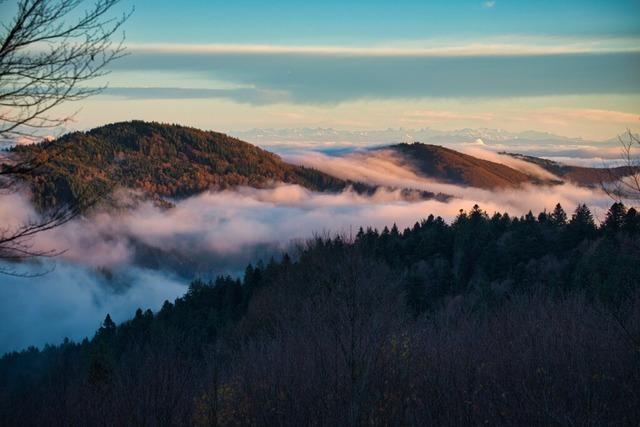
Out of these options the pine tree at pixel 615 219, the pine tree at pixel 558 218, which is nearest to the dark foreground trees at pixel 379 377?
the pine tree at pixel 615 219

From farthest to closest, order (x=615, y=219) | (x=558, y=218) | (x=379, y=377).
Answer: (x=558, y=218) → (x=615, y=219) → (x=379, y=377)

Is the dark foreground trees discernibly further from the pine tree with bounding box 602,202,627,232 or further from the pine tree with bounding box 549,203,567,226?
the pine tree with bounding box 549,203,567,226

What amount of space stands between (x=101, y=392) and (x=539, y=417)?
34.1 ft

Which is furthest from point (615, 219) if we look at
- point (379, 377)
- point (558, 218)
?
point (379, 377)

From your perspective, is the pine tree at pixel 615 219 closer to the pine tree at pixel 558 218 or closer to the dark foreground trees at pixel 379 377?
the pine tree at pixel 558 218

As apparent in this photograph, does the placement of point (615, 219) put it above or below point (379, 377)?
below

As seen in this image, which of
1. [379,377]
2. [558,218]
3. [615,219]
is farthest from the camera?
[558,218]

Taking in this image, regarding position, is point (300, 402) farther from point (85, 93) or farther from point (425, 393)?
point (85, 93)

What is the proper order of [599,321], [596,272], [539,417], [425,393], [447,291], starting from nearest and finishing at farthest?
[539,417] < [425,393] < [599,321] < [596,272] < [447,291]

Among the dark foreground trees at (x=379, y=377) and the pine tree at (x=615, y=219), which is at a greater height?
the dark foreground trees at (x=379, y=377)

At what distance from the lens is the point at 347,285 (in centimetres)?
1425

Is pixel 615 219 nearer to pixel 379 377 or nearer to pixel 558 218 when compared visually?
pixel 558 218

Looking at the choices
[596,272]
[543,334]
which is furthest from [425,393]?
[596,272]

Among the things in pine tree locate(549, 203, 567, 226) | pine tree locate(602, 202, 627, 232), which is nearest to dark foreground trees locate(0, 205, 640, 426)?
pine tree locate(602, 202, 627, 232)
